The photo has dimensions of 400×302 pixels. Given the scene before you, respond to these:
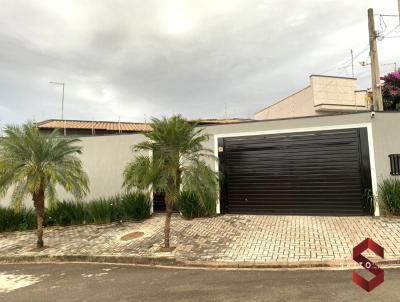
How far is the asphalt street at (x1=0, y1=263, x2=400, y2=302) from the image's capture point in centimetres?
575

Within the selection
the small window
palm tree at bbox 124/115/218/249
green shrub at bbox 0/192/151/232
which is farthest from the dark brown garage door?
palm tree at bbox 124/115/218/249

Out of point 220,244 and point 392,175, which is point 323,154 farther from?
point 220,244

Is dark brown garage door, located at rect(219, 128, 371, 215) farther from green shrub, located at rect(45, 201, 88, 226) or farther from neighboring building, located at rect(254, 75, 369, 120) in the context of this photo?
neighboring building, located at rect(254, 75, 369, 120)

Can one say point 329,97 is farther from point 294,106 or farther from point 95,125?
point 95,125

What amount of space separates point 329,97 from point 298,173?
13173 mm

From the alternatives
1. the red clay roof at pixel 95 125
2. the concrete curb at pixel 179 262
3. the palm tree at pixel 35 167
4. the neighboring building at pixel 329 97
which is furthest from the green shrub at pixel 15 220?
the neighboring building at pixel 329 97

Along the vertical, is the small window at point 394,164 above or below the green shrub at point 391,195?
above

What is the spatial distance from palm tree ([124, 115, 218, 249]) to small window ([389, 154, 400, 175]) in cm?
604

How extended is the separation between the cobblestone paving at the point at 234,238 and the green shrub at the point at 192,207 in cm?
34

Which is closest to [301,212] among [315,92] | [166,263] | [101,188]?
[166,263]

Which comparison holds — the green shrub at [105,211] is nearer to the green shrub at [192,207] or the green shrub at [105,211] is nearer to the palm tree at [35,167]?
the green shrub at [192,207]

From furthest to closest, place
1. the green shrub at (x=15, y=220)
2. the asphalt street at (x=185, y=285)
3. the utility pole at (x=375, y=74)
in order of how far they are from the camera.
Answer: the utility pole at (x=375, y=74), the green shrub at (x=15, y=220), the asphalt street at (x=185, y=285)

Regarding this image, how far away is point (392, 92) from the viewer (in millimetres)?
19266

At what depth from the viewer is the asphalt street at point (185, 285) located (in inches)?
226
